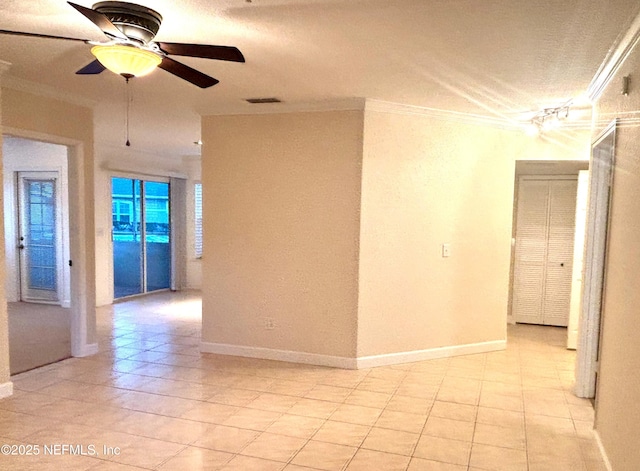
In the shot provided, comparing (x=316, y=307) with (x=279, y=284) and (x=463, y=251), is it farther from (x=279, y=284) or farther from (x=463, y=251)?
(x=463, y=251)

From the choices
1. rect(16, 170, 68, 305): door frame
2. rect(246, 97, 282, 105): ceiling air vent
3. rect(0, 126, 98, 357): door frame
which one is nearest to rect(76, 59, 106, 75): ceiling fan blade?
rect(246, 97, 282, 105): ceiling air vent

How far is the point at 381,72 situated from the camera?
337cm

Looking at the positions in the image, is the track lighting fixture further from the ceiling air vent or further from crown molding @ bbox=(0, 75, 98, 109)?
crown molding @ bbox=(0, 75, 98, 109)

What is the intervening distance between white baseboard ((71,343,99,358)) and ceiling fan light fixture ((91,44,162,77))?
3.31m

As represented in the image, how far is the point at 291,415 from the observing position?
337cm

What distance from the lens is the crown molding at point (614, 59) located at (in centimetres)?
245

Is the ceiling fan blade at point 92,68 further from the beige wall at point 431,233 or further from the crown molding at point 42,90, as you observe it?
the beige wall at point 431,233

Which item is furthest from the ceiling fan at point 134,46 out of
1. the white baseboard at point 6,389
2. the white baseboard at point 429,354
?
the white baseboard at point 429,354

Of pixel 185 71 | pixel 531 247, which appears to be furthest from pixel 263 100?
pixel 531 247

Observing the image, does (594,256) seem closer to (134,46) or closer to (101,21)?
(134,46)

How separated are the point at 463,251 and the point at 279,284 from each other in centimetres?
192

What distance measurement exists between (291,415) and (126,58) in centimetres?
255

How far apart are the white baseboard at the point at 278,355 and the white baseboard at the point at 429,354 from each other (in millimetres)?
174

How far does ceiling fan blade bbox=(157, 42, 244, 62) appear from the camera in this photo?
2178 mm
